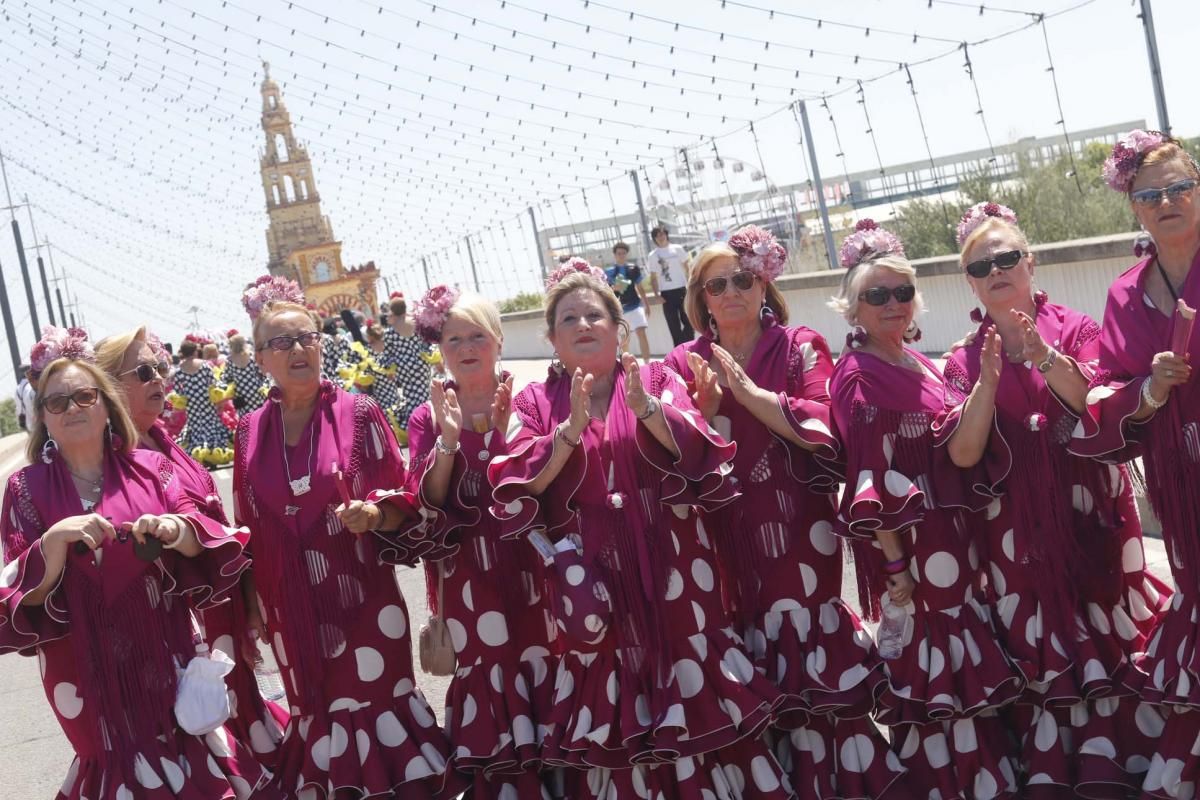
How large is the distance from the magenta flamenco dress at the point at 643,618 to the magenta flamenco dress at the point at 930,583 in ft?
1.43

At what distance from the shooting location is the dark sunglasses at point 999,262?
4504 millimetres

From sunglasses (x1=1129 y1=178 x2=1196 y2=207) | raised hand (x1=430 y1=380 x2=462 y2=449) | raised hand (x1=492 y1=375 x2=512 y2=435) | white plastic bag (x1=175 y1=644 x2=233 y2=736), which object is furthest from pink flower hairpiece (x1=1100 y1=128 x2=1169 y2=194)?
white plastic bag (x1=175 y1=644 x2=233 y2=736)

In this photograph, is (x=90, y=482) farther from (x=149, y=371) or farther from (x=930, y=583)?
(x=930, y=583)

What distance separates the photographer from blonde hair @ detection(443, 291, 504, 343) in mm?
4941

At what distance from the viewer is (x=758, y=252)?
4.88 meters

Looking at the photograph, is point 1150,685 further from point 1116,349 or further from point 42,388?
point 42,388

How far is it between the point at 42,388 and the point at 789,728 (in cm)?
283

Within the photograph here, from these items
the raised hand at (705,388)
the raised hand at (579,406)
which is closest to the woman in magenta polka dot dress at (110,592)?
the raised hand at (579,406)

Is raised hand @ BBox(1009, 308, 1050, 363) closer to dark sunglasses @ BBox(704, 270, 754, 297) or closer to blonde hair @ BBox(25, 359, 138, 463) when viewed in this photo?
dark sunglasses @ BBox(704, 270, 754, 297)

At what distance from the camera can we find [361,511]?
15.0ft

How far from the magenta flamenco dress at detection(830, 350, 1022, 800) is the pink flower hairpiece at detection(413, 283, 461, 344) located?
148 cm

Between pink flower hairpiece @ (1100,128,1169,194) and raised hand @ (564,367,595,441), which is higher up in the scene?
pink flower hairpiece @ (1100,128,1169,194)

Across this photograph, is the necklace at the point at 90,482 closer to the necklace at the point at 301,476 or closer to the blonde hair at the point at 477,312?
the necklace at the point at 301,476

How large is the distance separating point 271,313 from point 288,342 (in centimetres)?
17
